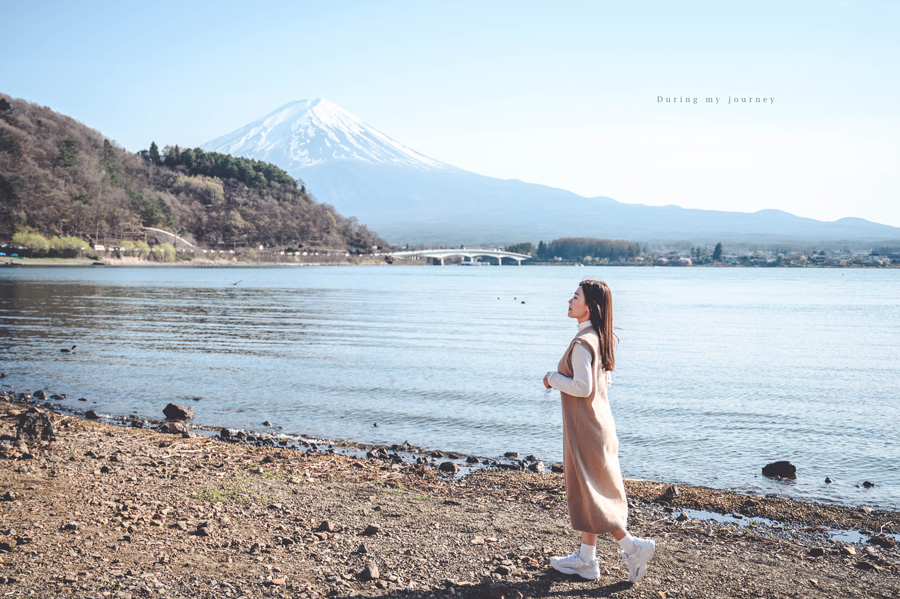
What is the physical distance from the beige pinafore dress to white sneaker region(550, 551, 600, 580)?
0.31 m

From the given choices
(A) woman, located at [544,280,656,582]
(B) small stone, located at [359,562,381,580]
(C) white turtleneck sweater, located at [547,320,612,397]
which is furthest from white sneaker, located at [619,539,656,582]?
(B) small stone, located at [359,562,381,580]

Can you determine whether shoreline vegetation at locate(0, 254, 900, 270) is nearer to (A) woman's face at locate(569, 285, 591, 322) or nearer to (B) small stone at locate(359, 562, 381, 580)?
(B) small stone at locate(359, 562, 381, 580)

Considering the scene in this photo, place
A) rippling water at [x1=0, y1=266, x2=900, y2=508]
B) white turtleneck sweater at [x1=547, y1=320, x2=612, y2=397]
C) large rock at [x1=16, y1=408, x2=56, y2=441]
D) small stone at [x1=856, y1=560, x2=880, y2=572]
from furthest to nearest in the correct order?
rippling water at [x1=0, y1=266, x2=900, y2=508], large rock at [x1=16, y1=408, x2=56, y2=441], small stone at [x1=856, y1=560, x2=880, y2=572], white turtleneck sweater at [x1=547, y1=320, x2=612, y2=397]

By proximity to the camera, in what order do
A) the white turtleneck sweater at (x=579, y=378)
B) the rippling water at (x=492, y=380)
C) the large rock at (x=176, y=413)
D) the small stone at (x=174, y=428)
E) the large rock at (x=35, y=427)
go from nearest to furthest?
the white turtleneck sweater at (x=579, y=378) < the large rock at (x=35, y=427) < the small stone at (x=174, y=428) < the rippling water at (x=492, y=380) < the large rock at (x=176, y=413)

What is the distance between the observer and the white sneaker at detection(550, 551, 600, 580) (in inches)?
208

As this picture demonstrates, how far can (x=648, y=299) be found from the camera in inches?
2375

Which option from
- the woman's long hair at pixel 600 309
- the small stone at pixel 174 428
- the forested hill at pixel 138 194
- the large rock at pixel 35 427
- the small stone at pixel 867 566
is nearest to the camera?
the woman's long hair at pixel 600 309

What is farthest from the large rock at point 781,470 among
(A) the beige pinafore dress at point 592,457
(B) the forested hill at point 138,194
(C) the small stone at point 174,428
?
(B) the forested hill at point 138,194

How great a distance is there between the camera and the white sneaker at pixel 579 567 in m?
5.29

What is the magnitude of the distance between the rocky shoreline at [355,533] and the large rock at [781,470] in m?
1.33

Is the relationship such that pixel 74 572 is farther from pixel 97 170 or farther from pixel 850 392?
pixel 97 170

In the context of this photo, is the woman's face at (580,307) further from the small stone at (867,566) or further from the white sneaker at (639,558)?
the small stone at (867,566)

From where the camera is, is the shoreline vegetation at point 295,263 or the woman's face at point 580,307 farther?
the shoreline vegetation at point 295,263

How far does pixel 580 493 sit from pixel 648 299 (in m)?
57.6
